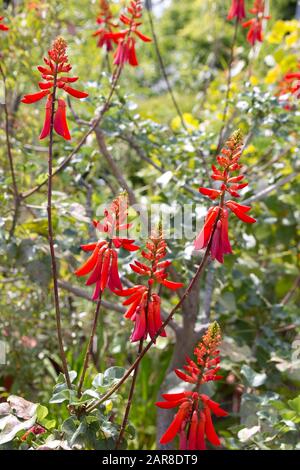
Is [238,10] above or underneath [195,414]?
above

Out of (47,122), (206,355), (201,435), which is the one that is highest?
(47,122)

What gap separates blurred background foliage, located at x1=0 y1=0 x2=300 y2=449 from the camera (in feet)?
6.34

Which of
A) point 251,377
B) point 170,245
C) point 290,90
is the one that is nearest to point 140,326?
point 251,377

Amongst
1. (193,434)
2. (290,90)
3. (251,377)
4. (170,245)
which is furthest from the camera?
(290,90)

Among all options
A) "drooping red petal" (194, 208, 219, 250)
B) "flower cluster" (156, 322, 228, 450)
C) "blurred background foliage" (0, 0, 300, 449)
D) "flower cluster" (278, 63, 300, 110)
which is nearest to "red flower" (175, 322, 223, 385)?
"flower cluster" (156, 322, 228, 450)

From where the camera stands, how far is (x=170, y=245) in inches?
79.8

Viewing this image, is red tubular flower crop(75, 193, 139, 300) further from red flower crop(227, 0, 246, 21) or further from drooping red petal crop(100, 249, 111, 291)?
red flower crop(227, 0, 246, 21)

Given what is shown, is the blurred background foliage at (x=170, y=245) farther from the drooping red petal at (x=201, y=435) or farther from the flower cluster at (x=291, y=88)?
the drooping red petal at (x=201, y=435)

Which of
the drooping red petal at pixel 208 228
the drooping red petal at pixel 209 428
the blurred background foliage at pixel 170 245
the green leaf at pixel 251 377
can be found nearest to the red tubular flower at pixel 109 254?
the drooping red petal at pixel 208 228

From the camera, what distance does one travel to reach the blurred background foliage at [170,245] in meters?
1.93

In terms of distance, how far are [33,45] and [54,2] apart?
7.6 inches

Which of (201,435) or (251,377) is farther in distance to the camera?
(251,377)

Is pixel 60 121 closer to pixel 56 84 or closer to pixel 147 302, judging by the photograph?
pixel 56 84

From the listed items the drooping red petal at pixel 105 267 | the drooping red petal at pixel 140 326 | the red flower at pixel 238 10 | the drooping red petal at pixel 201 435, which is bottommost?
the drooping red petal at pixel 201 435
